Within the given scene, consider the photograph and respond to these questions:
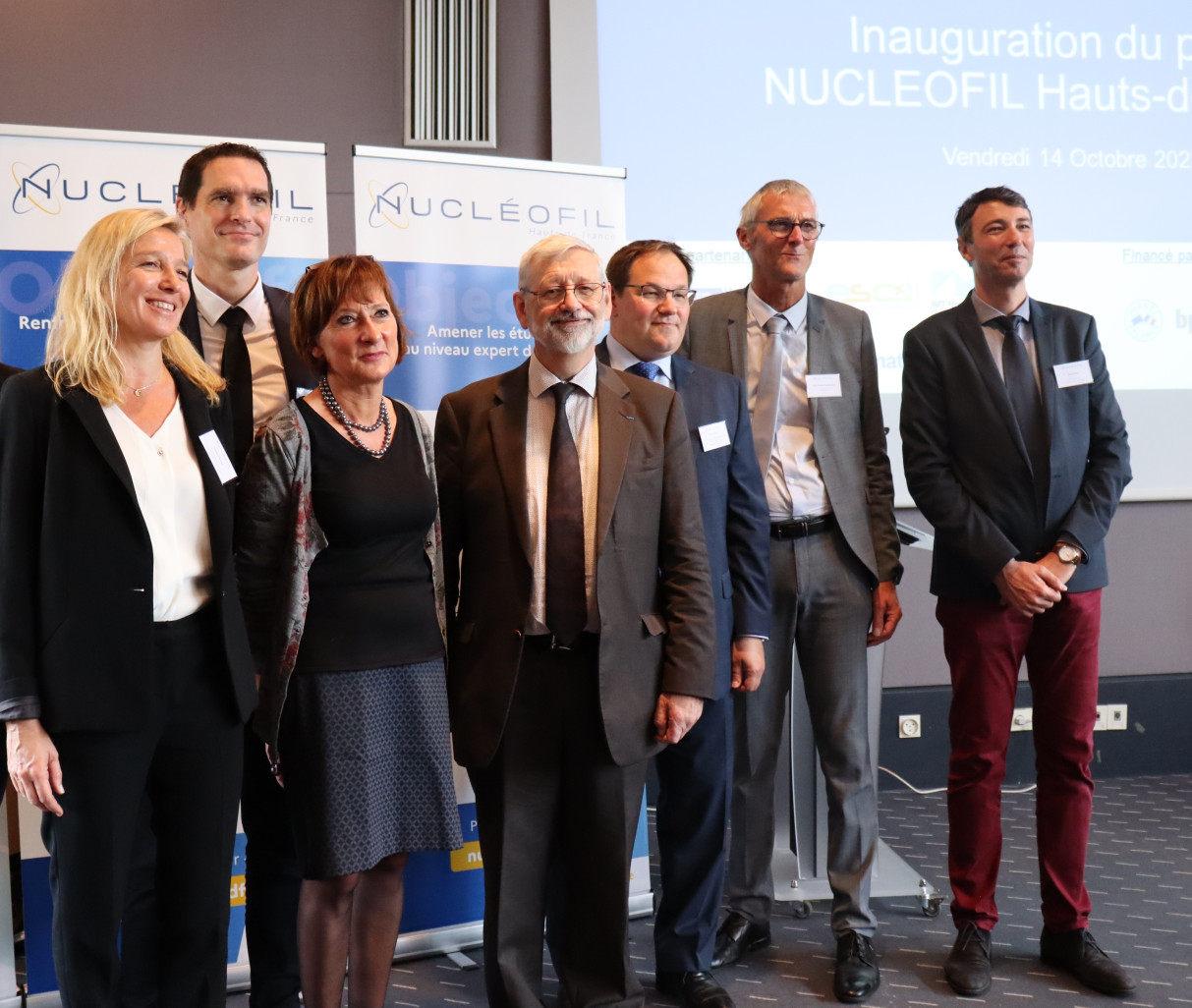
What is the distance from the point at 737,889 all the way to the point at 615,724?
3.29ft

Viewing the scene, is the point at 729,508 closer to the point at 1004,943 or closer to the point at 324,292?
the point at 324,292

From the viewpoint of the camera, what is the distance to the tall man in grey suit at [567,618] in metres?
2.14

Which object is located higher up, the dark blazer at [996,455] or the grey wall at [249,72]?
the grey wall at [249,72]

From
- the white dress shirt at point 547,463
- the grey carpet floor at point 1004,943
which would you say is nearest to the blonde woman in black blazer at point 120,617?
the white dress shirt at point 547,463

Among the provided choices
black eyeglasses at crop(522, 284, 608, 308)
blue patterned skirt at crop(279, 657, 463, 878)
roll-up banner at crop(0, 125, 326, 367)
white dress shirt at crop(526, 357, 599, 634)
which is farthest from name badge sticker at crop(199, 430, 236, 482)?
roll-up banner at crop(0, 125, 326, 367)

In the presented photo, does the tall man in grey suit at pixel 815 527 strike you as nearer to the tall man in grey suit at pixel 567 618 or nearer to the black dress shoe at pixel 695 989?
the black dress shoe at pixel 695 989

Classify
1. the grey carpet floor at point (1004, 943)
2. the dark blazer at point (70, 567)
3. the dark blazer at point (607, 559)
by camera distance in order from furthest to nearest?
the grey carpet floor at point (1004, 943) < the dark blazer at point (607, 559) < the dark blazer at point (70, 567)

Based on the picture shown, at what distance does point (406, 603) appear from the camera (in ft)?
6.80

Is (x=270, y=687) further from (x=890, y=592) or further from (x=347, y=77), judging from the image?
(x=347, y=77)

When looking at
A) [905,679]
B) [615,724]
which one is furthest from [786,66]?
[615,724]

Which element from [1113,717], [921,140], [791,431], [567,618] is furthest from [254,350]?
[1113,717]

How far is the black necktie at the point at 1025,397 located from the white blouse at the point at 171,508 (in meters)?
1.91

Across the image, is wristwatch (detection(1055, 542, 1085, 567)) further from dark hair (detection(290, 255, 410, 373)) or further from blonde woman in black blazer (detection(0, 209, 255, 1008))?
blonde woman in black blazer (detection(0, 209, 255, 1008))

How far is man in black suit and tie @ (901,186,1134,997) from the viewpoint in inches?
104
